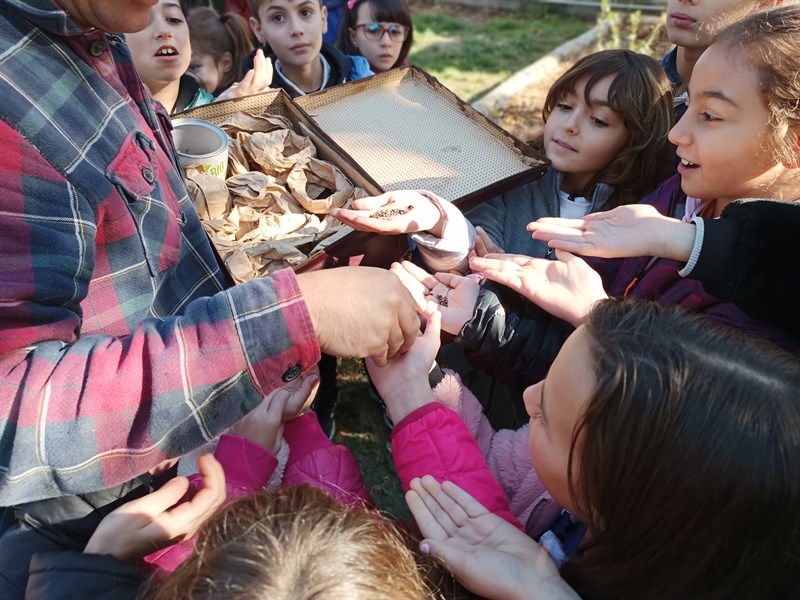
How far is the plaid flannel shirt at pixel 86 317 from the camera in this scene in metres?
0.93

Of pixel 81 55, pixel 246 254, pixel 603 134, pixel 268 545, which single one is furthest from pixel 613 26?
pixel 268 545

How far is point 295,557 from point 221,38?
3.98 m

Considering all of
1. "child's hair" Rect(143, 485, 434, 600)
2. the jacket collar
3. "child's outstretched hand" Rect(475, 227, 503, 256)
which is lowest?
"child's outstretched hand" Rect(475, 227, 503, 256)

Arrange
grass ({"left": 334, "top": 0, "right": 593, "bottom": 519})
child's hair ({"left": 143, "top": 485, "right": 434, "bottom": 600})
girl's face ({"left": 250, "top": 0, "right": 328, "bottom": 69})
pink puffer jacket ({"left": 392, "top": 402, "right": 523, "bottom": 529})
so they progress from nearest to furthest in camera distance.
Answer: child's hair ({"left": 143, "top": 485, "right": 434, "bottom": 600}) < pink puffer jacket ({"left": 392, "top": 402, "right": 523, "bottom": 529}) < grass ({"left": 334, "top": 0, "right": 593, "bottom": 519}) < girl's face ({"left": 250, "top": 0, "right": 328, "bottom": 69})

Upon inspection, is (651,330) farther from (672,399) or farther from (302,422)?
(302,422)

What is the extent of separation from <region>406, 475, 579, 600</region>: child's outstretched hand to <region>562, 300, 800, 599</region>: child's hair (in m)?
0.10

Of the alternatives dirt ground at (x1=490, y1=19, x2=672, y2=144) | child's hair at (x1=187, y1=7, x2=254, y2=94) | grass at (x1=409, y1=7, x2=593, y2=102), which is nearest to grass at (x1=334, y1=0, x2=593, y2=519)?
grass at (x1=409, y1=7, x2=593, y2=102)

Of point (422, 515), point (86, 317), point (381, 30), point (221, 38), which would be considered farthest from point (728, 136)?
point (221, 38)

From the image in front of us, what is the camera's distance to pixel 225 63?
162 inches

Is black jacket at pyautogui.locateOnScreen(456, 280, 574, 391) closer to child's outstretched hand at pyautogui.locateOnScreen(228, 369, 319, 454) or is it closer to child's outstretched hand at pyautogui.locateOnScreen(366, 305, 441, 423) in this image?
child's outstretched hand at pyautogui.locateOnScreen(366, 305, 441, 423)

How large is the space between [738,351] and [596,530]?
417mm

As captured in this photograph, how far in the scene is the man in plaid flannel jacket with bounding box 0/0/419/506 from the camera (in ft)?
3.06

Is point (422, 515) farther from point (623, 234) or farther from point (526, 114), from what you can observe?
point (526, 114)

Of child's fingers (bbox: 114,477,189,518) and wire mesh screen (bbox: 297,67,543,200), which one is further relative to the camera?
wire mesh screen (bbox: 297,67,543,200)
